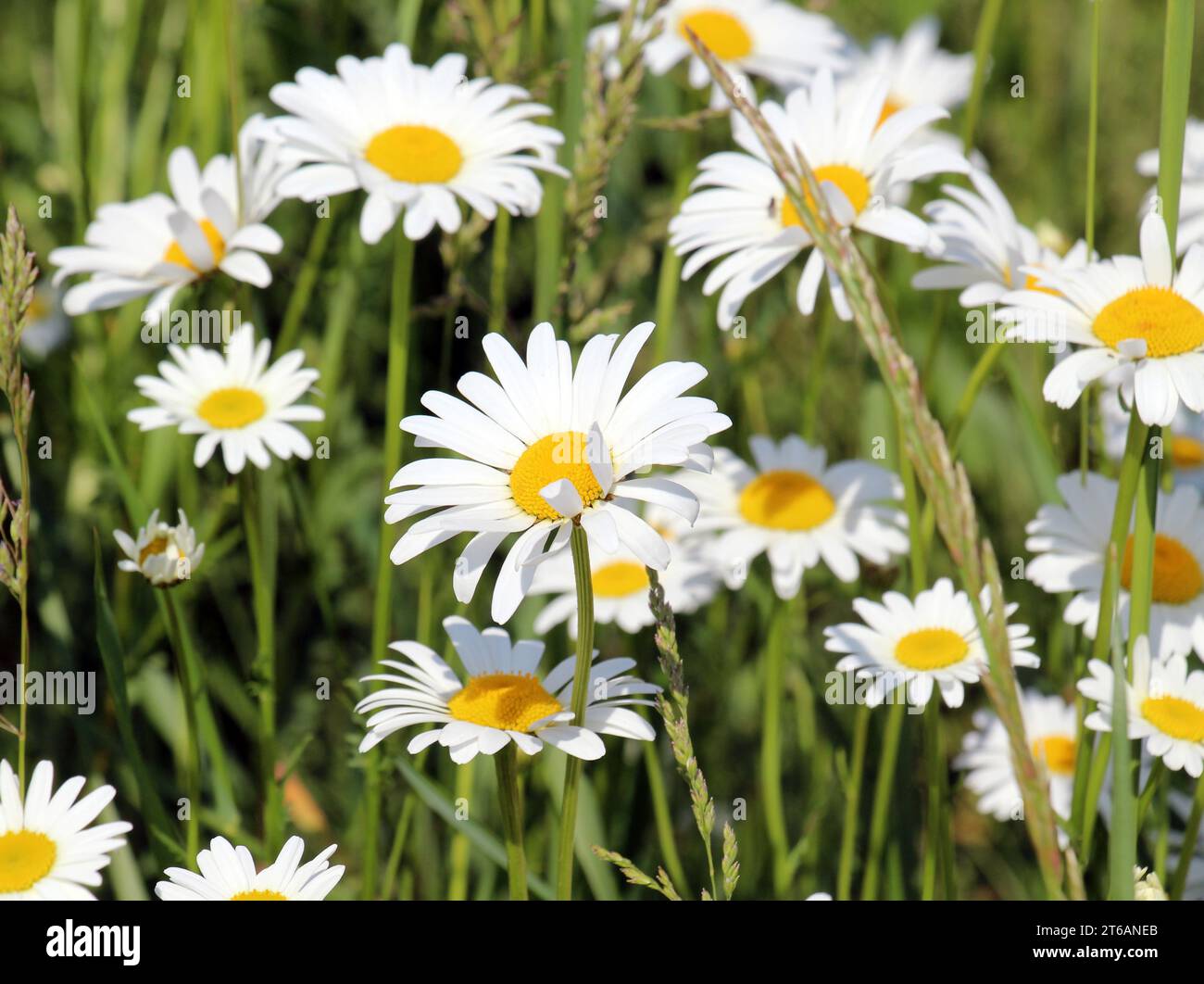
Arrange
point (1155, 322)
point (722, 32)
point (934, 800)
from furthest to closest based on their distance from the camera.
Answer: point (722, 32) → point (934, 800) → point (1155, 322)

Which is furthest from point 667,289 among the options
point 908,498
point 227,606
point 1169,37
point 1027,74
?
point 1027,74

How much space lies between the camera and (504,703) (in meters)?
1.06

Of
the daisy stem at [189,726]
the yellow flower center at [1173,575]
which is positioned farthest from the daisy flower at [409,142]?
the yellow flower center at [1173,575]

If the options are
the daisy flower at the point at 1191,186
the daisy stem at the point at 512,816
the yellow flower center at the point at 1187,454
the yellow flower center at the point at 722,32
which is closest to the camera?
the daisy stem at the point at 512,816

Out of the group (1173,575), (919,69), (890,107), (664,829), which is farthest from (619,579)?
(919,69)

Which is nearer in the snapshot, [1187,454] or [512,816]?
[512,816]

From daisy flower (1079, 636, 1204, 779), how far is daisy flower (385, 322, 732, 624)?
0.46m

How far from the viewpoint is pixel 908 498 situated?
1.36m

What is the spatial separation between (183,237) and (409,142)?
28 centimetres

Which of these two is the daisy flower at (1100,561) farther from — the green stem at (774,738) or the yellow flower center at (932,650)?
the green stem at (774,738)

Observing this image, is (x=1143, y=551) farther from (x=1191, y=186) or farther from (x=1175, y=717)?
(x=1191, y=186)

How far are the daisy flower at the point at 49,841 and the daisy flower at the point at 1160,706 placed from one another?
0.86m

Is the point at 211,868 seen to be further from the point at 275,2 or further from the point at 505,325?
the point at 275,2

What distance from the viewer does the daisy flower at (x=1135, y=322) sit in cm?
113
